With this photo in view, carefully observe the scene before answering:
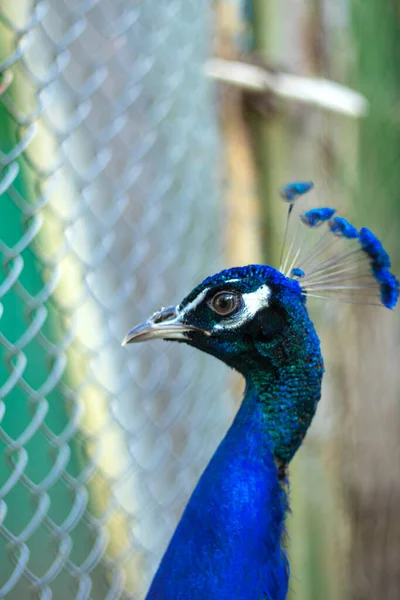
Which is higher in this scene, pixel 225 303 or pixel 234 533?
pixel 225 303

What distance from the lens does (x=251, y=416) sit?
0.82m

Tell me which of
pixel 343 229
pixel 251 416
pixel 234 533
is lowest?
pixel 234 533

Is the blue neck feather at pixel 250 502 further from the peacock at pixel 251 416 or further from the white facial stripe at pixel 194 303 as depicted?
the white facial stripe at pixel 194 303

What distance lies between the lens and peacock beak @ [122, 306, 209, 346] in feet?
2.65

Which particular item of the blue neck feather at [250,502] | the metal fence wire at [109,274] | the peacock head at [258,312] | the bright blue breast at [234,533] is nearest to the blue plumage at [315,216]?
the peacock head at [258,312]

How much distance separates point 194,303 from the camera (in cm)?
80

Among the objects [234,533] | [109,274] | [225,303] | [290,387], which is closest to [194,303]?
[225,303]

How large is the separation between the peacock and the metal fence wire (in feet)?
0.96

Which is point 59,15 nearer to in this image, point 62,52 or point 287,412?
point 62,52

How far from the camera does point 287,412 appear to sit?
811mm

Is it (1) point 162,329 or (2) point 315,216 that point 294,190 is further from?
(1) point 162,329

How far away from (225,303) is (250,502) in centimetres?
22

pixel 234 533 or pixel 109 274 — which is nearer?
pixel 234 533

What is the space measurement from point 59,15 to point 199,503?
78 centimetres
